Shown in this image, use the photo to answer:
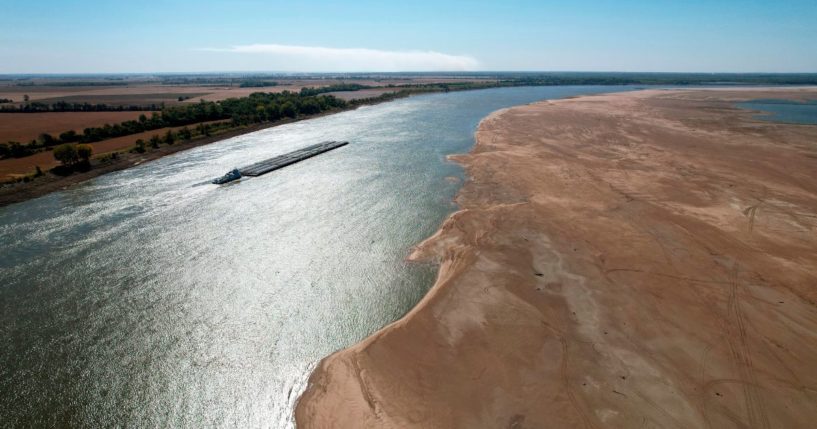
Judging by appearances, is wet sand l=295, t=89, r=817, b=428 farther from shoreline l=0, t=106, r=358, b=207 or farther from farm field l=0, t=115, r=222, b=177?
farm field l=0, t=115, r=222, b=177

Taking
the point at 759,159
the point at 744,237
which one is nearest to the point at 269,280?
the point at 744,237

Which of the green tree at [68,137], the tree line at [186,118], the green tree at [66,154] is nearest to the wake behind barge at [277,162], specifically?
the green tree at [66,154]

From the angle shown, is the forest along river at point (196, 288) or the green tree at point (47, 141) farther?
the green tree at point (47, 141)

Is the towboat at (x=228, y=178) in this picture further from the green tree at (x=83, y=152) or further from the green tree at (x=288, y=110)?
the green tree at (x=288, y=110)

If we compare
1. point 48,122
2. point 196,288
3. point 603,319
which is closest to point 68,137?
point 48,122

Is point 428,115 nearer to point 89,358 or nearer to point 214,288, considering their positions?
point 214,288
